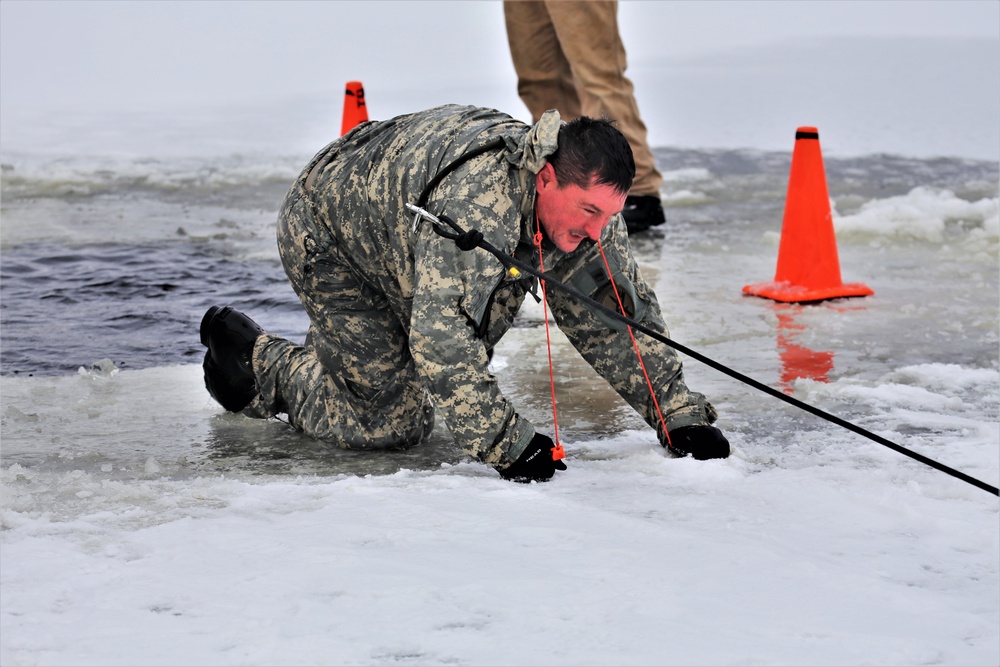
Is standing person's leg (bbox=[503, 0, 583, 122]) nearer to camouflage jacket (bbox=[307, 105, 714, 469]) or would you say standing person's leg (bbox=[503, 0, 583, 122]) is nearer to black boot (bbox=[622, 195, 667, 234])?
black boot (bbox=[622, 195, 667, 234])

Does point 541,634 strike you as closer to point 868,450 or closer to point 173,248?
point 868,450

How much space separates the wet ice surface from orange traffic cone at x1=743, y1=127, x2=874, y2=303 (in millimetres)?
123

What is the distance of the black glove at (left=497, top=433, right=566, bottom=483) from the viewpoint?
279 cm

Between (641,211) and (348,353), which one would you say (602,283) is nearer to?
(348,353)

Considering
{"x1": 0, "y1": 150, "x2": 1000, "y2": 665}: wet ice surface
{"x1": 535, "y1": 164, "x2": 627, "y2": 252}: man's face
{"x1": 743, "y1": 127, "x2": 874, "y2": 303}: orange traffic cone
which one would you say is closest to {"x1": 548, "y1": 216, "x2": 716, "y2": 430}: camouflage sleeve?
{"x1": 0, "y1": 150, "x2": 1000, "y2": 665}: wet ice surface

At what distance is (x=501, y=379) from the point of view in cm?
391

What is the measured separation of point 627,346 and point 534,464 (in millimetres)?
469

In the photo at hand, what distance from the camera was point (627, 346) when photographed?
3102 mm

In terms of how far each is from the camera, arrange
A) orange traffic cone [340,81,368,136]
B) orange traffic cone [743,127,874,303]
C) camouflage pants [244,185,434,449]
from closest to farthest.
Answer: camouflage pants [244,185,434,449]
orange traffic cone [743,127,874,303]
orange traffic cone [340,81,368,136]

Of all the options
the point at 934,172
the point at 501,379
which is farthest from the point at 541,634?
the point at 934,172

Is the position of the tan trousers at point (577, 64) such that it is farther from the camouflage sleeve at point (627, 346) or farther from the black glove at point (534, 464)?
the black glove at point (534, 464)

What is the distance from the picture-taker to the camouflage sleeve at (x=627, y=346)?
3041 mm

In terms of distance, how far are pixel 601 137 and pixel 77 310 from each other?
2.92m

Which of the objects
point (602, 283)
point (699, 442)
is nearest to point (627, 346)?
point (602, 283)
